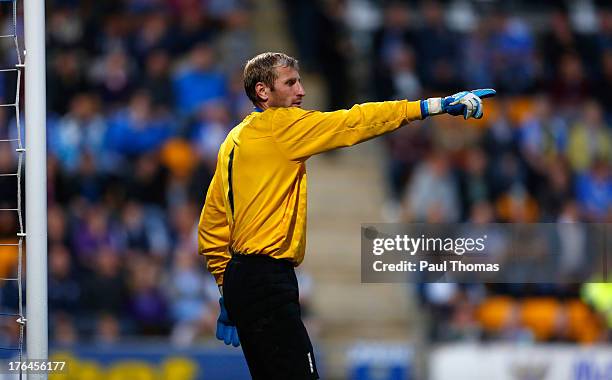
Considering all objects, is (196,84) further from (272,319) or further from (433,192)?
(272,319)

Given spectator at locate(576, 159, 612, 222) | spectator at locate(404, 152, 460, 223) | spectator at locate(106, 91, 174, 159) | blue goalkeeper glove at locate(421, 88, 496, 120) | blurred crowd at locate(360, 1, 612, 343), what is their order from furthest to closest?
spectator at locate(576, 159, 612, 222)
spectator at locate(404, 152, 460, 223)
spectator at locate(106, 91, 174, 159)
blurred crowd at locate(360, 1, 612, 343)
blue goalkeeper glove at locate(421, 88, 496, 120)

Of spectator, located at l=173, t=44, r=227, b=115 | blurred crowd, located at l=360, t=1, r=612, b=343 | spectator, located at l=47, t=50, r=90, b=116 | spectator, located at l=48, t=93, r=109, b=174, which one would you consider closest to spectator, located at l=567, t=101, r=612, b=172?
blurred crowd, located at l=360, t=1, r=612, b=343

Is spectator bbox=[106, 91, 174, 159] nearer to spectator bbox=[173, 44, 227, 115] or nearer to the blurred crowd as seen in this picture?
spectator bbox=[173, 44, 227, 115]

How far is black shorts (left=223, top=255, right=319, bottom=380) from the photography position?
17.2 ft

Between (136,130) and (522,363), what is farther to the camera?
(136,130)

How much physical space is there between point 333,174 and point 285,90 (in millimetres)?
8290

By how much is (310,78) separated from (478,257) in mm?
7716

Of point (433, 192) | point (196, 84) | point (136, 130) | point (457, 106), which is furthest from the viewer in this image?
point (196, 84)

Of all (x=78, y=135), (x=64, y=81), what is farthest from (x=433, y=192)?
(x=64, y=81)

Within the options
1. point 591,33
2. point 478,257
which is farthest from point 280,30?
point 478,257

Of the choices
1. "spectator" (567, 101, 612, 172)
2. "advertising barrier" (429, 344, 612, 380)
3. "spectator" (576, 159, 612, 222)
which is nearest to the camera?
"advertising barrier" (429, 344, 612, 380)

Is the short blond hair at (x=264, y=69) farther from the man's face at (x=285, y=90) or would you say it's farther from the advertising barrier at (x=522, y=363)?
the advertising barrier at (x=522, y=363)

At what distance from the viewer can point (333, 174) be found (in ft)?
44.7

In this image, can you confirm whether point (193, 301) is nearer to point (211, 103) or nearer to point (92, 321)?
point (92, 321)
